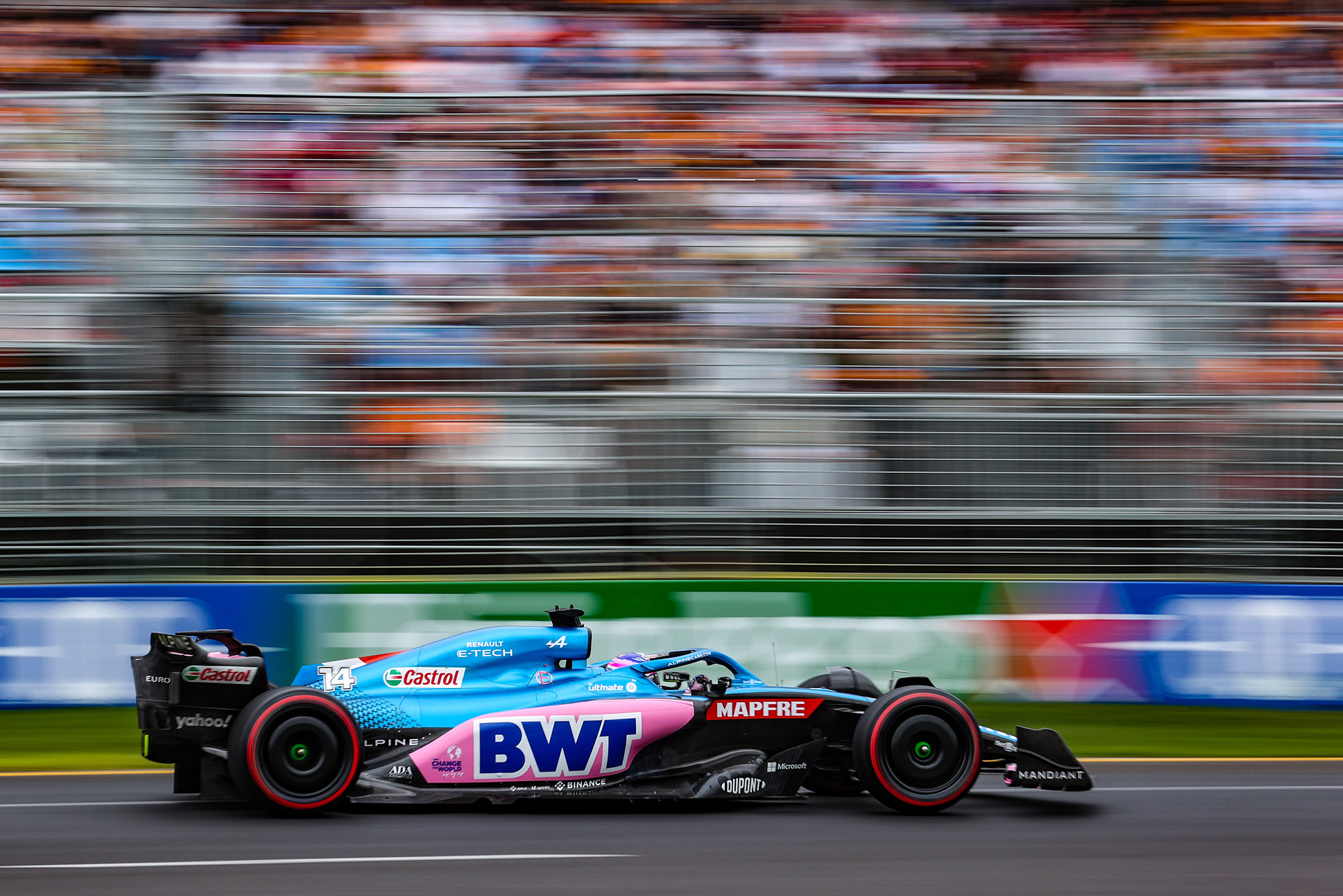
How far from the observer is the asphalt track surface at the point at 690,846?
14.5ft

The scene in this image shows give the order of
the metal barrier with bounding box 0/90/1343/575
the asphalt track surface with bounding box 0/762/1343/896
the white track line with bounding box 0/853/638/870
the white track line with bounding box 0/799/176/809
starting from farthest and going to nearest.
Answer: the metal barrier with bounding box 0/90/1343/575 < the white track line with bounding box 0/799/176/809 < the white track line with bounding box 0/853/638/870 < the asphalt track surface with bounding box 0/762/1343/896

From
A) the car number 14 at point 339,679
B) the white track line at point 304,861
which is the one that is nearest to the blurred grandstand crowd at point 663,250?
the car number 14 at point 339,679

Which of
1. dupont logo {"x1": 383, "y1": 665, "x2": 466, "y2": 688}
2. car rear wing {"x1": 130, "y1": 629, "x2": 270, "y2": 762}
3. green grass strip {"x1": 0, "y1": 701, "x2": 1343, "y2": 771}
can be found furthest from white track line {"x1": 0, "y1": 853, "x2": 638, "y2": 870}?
green grass strip {"x1": 0, "y1": 701, "x2": 1343, "y2": 771}

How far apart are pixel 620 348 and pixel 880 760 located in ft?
12.2

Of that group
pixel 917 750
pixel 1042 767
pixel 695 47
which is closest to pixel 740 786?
pixel 917 750

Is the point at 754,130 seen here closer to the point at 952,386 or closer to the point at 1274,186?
the point at 952,386

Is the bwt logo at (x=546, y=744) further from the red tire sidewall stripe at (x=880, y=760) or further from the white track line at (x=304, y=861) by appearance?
the red tire sidewall stripe at (x=880, y=760)

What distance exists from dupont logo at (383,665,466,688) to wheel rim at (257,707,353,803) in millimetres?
344

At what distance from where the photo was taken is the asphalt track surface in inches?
174

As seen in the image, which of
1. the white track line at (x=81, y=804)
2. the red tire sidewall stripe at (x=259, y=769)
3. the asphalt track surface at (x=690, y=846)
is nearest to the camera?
the asphalt track surface at (x=690, y=846)

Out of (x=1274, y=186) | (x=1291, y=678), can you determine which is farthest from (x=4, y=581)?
(x=1274, y=186)

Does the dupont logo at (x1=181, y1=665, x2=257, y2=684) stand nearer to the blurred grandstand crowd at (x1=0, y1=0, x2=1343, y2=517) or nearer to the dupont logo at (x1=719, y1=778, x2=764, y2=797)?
the dupont logo at (x1=719, y1=778, x2=764, y2=797)

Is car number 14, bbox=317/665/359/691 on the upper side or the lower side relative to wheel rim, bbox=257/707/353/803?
upper

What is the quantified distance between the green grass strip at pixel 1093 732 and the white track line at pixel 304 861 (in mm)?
2325
